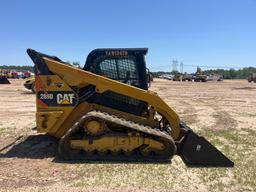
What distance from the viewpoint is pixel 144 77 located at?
8.34 metres

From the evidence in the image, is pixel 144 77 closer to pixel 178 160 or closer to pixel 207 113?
pixel 178 160

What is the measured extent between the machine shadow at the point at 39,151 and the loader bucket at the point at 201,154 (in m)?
0.47

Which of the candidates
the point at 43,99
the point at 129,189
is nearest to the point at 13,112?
the point at 43,99

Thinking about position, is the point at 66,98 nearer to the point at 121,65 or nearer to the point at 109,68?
the point at 109,68

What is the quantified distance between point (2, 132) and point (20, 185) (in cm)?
494

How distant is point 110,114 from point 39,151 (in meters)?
1.91

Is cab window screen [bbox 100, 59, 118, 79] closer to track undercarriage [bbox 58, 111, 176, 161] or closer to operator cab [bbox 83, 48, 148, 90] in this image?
operator cab [bbox 83, 48, 148, 90]

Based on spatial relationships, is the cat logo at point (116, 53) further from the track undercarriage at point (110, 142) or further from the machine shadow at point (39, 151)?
the machine shadow at point (39, 151)

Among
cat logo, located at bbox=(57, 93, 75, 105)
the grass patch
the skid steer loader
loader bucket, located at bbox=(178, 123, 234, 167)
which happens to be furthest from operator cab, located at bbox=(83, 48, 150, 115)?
the grass patch

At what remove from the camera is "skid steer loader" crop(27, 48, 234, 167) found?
7.49 meters

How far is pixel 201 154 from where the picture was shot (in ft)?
24.5

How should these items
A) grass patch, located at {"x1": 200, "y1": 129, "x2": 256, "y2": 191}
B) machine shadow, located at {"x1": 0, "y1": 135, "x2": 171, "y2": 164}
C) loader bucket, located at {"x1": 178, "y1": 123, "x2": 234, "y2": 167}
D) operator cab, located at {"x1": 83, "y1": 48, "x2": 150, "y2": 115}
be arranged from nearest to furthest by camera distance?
1. grass patch, located at {"x1": 200, "y1": 129, "x2": 256, "y2": 191}
2. loader bucket, located at {"x1": 178, "y1": 123, "x2": 234, "y2": 167}
3. machine shadow, located at {"x1": 0, "y1": 135, "x2": 171, "y2": 164}
4. operator cab, located at {"x1": 83, "y1": 48, "x2": 150, "y2": 115}

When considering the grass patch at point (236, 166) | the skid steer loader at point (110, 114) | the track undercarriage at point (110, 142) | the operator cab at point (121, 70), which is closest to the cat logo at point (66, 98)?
the skid steer loader at point (110, 114)

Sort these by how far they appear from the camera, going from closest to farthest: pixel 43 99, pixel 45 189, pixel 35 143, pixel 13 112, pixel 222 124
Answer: pixel 45 189 < pixel 43 99 < pixel 35 143 < pixel 222 124 < pixel 13 112
